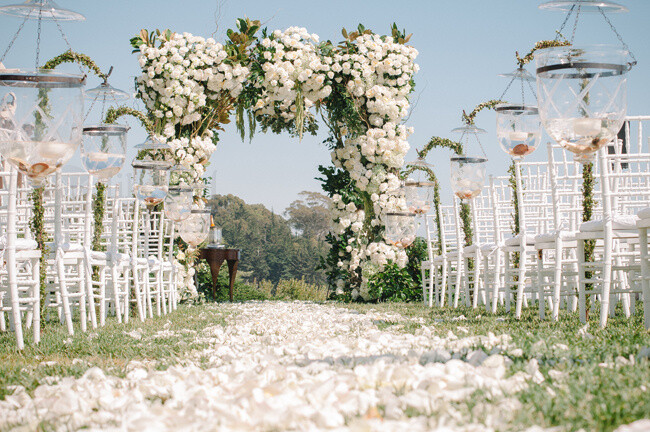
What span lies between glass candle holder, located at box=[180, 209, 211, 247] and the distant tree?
75.8 feet

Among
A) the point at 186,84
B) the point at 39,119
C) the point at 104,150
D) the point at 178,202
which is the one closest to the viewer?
the point at 39,119

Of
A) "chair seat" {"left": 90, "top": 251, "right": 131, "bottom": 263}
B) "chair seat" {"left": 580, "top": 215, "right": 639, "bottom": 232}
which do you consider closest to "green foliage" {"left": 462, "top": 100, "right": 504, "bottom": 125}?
"chair seat" {"left": 580, "top": 215, "right": 639, "bottom": 232}

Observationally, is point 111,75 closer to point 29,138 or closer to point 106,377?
point 29,138

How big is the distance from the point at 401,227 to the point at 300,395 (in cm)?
660

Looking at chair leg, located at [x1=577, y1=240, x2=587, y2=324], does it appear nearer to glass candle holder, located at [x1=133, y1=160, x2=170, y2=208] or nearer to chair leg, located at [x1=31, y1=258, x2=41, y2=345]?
chair leg, located at [x1=31, y1=258, x2=41, y2=345]

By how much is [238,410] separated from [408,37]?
9.33 metres

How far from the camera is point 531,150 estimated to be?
4.57m

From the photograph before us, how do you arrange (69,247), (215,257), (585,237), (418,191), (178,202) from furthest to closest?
1. (215,257)
2. (418,191)
3. (178,202)
4. (69,247)
5. (585,237)

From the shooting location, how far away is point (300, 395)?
196 cm

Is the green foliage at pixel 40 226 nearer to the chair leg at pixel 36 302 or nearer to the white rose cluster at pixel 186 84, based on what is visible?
the chair leg at pixel 36 302

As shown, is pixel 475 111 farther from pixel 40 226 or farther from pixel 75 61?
pixel 40 226

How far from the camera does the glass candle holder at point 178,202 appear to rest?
293 inches

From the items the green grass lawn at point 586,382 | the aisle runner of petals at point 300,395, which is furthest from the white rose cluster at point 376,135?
the aisle runner of petals at point 300,395

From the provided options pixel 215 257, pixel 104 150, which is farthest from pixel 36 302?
pixel 215 257
